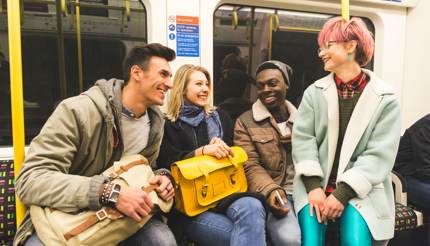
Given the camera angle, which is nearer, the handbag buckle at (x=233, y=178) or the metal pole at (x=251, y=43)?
the handbag buckle at (x=233, y=178)

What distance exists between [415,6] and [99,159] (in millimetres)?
3240

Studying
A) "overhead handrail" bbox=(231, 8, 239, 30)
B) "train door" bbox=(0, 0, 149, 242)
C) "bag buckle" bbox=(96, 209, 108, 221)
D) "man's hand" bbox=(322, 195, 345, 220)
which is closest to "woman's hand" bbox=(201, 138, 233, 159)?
"man's hand" bbox=(322, 195, 345, 220)

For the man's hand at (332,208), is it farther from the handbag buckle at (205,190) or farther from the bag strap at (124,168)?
the bag strap at (124,168)

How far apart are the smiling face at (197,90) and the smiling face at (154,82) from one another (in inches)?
14.7

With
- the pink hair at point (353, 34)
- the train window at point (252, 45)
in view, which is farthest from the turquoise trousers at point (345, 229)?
the train window at point (252, 45)

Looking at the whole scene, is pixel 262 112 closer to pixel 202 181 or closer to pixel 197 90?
pixel 197 90

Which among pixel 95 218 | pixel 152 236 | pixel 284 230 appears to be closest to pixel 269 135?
pixel 284 230

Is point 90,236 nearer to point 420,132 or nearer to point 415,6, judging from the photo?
point 420,132

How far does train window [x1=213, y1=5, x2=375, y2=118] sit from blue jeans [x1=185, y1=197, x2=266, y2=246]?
4.10 feet

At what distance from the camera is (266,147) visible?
2.46m

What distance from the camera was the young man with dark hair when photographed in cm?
168

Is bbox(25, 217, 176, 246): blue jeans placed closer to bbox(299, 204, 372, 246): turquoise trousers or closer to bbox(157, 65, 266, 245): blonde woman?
bbox(157, 65, 266, 245): blonde woman

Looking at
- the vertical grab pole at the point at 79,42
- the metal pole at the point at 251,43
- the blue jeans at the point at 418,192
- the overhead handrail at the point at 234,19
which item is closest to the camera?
the vertical grab pole at the point at 79,42

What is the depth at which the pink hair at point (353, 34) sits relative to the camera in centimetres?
202
